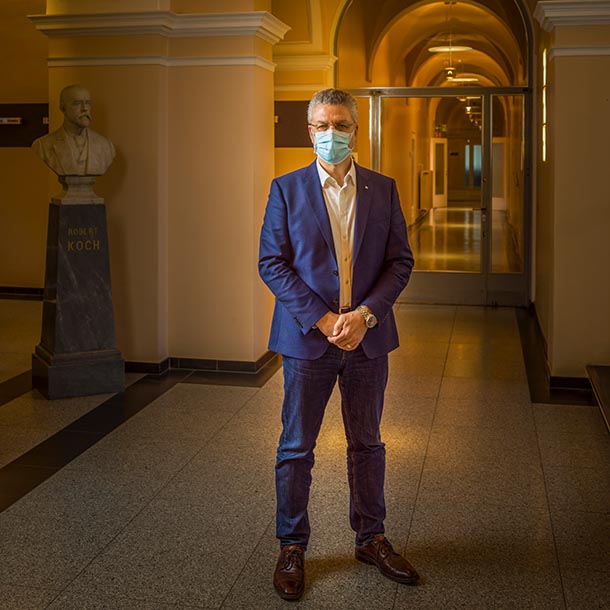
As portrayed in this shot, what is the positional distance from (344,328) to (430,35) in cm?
1399

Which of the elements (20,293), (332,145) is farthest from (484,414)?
(20,293)

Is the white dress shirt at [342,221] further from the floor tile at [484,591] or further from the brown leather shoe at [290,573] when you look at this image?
the floor tile at [484,591]

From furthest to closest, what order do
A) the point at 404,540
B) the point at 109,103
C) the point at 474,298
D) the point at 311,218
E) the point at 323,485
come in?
the point at 474,298
the point at 109,103
the point at 323,485
the point at 404,540
the point at 311,218

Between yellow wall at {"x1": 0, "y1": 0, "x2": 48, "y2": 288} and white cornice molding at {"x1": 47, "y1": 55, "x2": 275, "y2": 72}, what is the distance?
4.32 m

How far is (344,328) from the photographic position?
11.9 feet

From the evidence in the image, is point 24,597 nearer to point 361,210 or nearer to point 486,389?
point 361,210

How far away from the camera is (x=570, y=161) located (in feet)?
23.4

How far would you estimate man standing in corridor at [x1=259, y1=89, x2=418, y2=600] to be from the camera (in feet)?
12.1

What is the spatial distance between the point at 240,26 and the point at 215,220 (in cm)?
153

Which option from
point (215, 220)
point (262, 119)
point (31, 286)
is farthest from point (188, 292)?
point (31, 286)

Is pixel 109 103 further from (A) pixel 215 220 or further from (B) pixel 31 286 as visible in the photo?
(B) pixel 31 286

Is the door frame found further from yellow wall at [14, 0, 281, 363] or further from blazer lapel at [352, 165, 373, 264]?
blazer lapel at [352, 165, 373, 264]

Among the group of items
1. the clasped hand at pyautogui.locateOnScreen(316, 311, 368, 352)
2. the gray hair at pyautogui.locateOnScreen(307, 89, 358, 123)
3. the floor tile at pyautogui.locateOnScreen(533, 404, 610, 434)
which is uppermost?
the gray hair at pyautogui.locateOnScreen(307, 89, 358, 123)

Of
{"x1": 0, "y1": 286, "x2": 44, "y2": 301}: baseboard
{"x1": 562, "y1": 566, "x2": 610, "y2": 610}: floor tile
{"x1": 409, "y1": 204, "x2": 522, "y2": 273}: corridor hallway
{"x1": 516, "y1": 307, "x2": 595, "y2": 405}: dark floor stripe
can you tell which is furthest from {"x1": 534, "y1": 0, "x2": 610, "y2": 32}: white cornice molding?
{"x1": 0, "y1": 286, "x2": 44, "y2": 301}: baseboard
